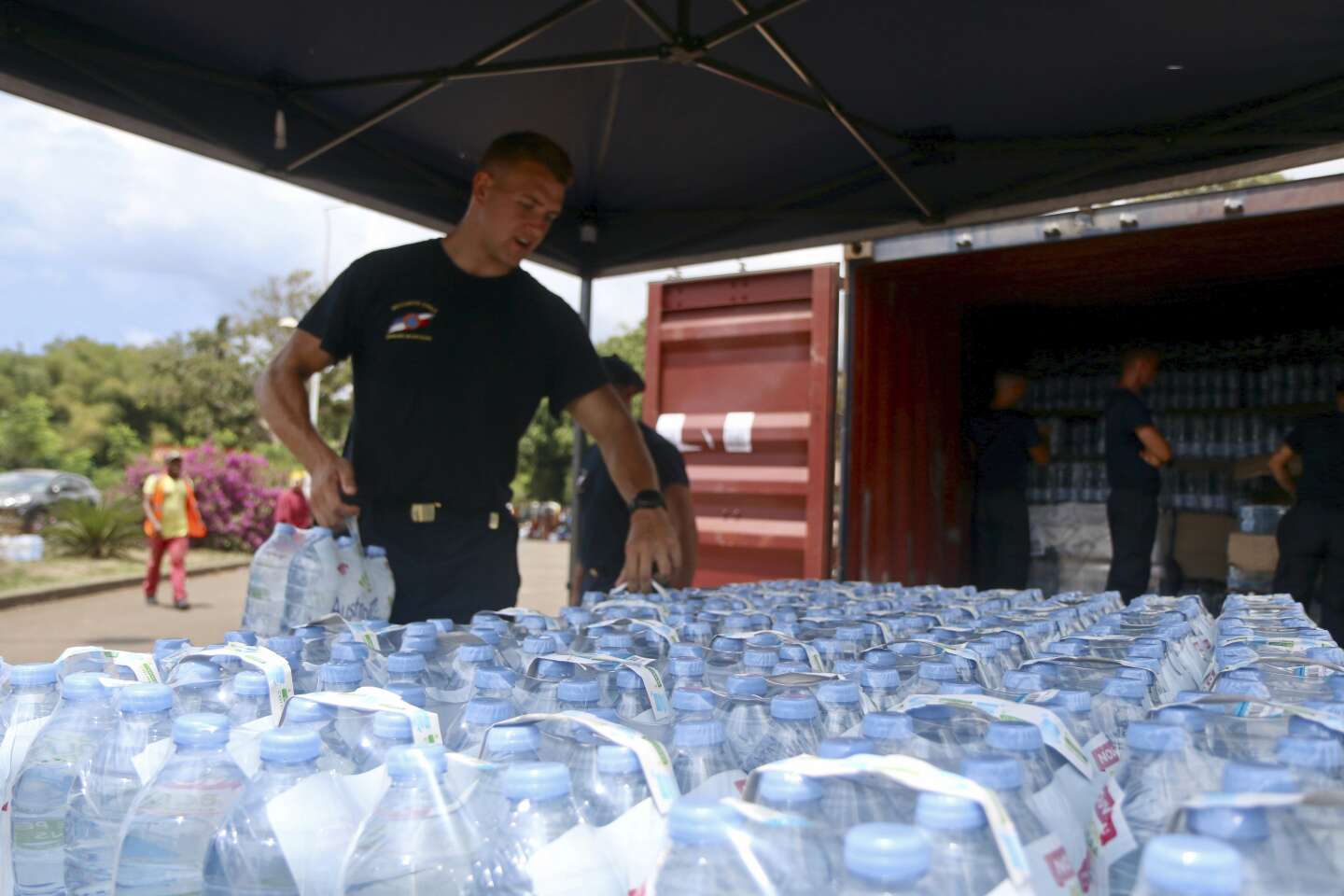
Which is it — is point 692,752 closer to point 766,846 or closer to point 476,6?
point 766,846

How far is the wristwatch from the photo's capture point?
344cm

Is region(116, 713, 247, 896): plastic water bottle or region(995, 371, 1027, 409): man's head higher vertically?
region(995, 371, 1027, 409): man's head

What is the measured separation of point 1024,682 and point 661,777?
2.66 feet

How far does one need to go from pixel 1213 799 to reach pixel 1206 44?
134 inches

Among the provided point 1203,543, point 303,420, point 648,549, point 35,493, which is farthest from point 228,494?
point 648,549

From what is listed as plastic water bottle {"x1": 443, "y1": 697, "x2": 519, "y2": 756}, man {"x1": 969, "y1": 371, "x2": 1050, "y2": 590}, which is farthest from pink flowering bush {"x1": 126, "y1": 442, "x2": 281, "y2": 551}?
plastic water bottle {"x1": 443, "y1": 697, "x2": 519, "y2": 756}

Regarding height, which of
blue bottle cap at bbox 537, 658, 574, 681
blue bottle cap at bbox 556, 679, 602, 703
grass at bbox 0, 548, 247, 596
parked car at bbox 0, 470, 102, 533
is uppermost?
blue bottle cap at bbox 556, 679, 602, 703

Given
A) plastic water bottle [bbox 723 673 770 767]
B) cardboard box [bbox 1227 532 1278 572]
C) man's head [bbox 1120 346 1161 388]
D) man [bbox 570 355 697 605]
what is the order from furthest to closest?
cardboard box [bbox 1227 532 1278 572]
man's head [bbox 1120 346 1161 388]
man [bbox 570 355 697 605]
plastic water bottle [bbox 723 673 770 767]

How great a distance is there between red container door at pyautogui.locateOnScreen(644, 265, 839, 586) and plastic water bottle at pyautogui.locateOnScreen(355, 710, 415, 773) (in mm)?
4422

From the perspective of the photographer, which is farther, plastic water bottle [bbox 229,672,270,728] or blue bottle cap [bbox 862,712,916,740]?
plastic water bottle [bbox 229,672,270,728]

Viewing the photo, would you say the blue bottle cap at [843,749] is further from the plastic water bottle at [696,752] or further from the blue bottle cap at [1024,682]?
the blue bottle cap at [1024,682]

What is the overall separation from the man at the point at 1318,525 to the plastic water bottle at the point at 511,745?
20.9 feet

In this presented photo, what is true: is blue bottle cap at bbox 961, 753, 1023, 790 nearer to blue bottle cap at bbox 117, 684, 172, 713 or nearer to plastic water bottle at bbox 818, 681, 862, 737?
plastic water bottle at bbox 818, 681, 862, 737

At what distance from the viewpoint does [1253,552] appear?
738cm
